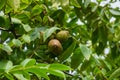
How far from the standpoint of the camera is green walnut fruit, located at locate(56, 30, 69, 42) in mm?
1764

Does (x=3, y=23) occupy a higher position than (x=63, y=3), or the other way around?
(x=3, y=23)

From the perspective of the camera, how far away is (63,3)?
1.49 m

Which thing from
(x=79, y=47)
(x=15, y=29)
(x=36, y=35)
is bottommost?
(x=79, y=47)

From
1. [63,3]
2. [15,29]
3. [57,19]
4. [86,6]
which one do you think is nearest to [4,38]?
[15,29]

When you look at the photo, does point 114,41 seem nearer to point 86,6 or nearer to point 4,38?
point 86,6

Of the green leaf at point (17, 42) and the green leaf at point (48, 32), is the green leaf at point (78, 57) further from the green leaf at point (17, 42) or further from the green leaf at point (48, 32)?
the green leaf at point (17, 42)

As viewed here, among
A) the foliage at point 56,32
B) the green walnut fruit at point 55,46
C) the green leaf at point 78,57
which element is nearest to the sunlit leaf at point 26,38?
the foliage at point 56,32

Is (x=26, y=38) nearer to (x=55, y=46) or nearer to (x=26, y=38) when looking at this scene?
(x=26, y=38)

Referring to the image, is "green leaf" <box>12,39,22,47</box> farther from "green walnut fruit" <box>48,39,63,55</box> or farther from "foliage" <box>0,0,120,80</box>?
"green walnut fruit" <box>48,39,63,55</box>

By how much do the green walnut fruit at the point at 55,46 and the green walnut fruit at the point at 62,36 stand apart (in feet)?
0.09

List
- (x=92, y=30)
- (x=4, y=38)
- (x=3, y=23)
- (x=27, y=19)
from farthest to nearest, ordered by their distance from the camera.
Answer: (x=92, y=30), (x=4, y=38), (x=27, y=19), (x=3, y=23)

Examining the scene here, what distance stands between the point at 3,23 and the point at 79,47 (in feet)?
1.38

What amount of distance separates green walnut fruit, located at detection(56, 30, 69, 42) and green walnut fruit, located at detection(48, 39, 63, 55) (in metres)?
0.03

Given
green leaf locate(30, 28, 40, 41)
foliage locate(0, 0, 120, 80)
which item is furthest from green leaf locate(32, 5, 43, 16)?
green leaf locate(30, 28, 40, 41)
